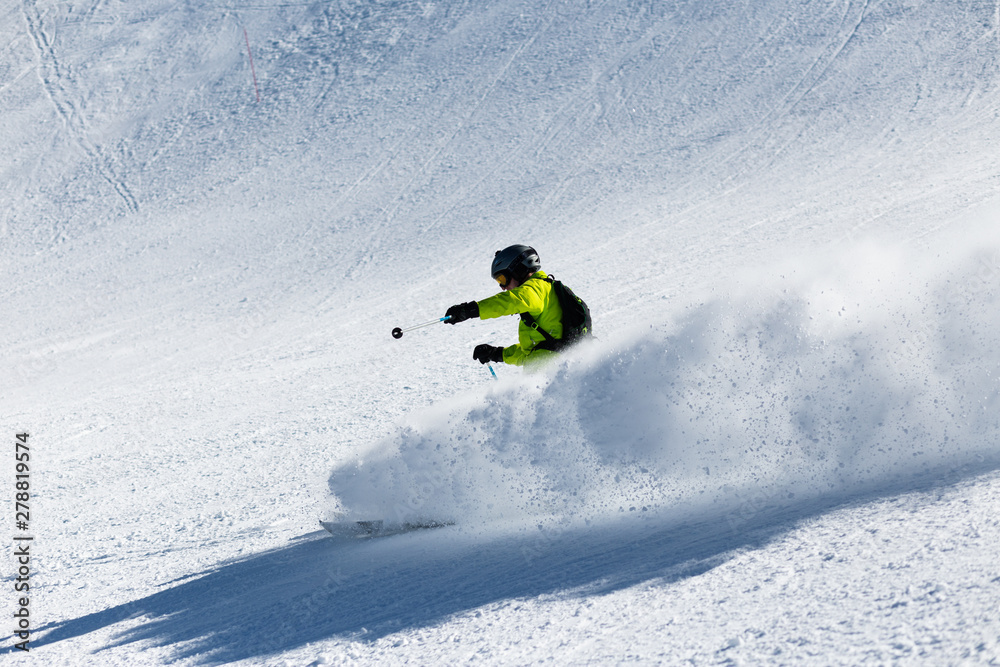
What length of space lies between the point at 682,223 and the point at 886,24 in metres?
9.57

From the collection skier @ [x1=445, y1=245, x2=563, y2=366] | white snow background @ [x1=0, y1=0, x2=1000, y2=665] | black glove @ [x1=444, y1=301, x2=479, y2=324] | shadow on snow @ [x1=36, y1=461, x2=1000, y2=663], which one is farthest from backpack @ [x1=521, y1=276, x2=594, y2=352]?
shadow on snow @ [x1=36, y1=461, x2=1000, y2=663]

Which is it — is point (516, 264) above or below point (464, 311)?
above


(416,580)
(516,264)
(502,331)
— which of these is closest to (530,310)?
(516,264)

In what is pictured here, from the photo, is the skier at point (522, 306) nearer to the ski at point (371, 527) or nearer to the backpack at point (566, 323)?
the backpack at point (566, 323)

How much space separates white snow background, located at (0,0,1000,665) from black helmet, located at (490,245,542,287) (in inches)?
23.1

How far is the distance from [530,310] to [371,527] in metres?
1.66

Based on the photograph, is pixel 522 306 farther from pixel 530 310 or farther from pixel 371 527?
pixel 371 527

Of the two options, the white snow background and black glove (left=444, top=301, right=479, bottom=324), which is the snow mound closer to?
the white snow background

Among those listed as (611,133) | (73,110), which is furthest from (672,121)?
(73,110)

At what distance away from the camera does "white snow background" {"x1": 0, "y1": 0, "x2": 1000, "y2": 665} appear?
4.04 metres

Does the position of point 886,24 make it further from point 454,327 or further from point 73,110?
point 73,110

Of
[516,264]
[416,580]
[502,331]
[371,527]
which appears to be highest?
[502,331]

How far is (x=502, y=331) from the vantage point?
36.8 ft

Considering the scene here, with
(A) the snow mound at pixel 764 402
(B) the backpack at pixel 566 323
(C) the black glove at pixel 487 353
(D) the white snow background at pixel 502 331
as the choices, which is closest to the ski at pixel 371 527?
(D) the white snow background at pixel 502 331
